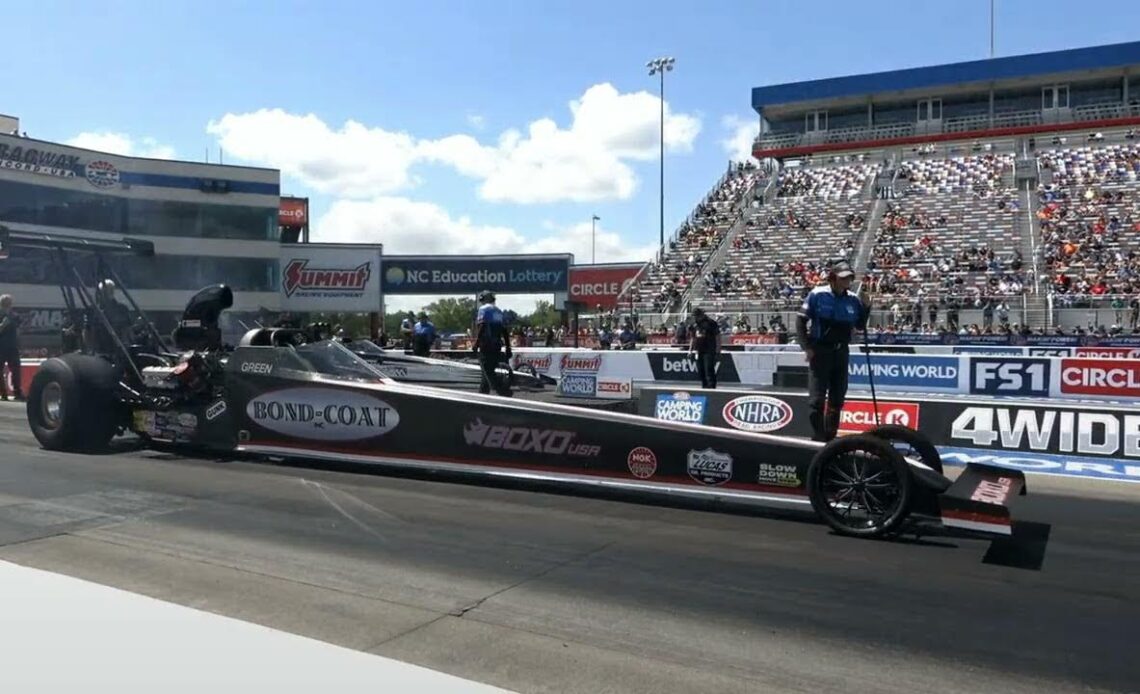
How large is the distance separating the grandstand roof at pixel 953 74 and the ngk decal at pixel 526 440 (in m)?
52.0

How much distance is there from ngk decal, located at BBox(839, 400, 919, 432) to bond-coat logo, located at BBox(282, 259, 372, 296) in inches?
1463

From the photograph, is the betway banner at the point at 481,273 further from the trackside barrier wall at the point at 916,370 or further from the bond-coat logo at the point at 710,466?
the bond-coat logo at the point at 710,466

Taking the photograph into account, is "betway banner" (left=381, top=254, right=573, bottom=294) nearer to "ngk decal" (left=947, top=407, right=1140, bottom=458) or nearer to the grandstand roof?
the grandstand roof

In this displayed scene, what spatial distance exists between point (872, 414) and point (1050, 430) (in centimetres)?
195

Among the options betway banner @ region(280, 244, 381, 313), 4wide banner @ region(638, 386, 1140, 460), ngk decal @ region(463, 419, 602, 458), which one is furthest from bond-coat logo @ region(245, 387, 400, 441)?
betway banner @ region(280, 244, 381, 313)

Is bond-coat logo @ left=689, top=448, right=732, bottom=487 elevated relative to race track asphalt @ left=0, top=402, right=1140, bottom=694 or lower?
elevated

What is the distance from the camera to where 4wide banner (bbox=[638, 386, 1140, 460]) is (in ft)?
31.1

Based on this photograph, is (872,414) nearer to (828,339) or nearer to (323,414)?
(828,339)

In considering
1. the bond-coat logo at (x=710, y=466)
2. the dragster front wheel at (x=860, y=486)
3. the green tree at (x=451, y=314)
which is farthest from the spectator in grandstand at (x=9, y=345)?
A: the green tree at (x=451, y=314)

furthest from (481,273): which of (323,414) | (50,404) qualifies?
(323,414)

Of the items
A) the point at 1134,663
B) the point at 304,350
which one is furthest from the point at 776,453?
the point at 304,350

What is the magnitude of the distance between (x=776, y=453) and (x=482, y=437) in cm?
245

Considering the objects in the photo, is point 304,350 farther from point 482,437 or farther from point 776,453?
point 776,453

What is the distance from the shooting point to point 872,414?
11.0 metres
